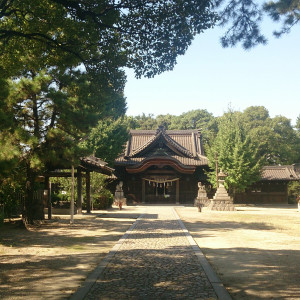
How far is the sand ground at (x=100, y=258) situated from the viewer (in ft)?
17.4

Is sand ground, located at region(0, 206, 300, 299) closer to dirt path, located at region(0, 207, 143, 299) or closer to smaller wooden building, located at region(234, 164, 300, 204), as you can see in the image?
dirt path, located at region(0, 207, 143, 299)

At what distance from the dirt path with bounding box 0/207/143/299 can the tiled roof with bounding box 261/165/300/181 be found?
26073mm

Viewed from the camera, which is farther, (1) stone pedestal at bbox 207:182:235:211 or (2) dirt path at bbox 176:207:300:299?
(1) stone pedestal at bbox 207:182:235:211

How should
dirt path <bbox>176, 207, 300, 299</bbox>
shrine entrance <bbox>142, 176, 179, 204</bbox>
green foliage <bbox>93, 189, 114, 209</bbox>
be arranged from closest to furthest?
1. dirt path <bbox>176, 207, 300, 299</bbox>
2. green foliage <bbox>93, 189, 114, 209</bbox>
3. shrine entrance <bbox>142, 176, 179, 204</bbox>

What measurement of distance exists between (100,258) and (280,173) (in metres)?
32.6

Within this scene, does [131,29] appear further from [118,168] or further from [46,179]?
[118,168]

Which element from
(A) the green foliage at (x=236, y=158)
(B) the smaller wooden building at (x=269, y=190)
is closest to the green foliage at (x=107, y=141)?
(A) the green foliage at (x=236, y=158)

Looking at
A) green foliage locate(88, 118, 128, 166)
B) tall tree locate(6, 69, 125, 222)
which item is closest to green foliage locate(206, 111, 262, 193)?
green foliage locate(88, 118, 128, 166)

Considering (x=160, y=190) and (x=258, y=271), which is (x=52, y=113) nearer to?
(x=258, y=271)

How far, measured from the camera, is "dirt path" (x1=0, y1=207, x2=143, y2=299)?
17.4 ft

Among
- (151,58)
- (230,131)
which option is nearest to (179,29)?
(151,58)

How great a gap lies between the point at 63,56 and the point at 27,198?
607 centimetres

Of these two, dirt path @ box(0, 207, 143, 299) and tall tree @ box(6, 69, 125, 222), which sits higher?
tall tree @ box(6, 69, 125, 222)

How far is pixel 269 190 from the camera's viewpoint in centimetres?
3591
